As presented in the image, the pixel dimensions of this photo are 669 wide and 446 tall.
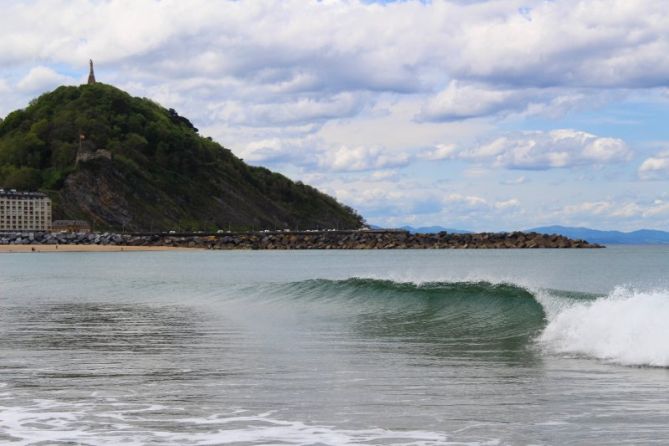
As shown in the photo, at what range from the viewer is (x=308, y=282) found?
49.9 metres

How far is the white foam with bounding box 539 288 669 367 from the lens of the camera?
19250 millimetres

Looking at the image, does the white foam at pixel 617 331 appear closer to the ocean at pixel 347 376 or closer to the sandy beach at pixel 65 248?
the ocean at pixel 347 376

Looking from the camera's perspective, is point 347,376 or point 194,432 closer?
point 194,432

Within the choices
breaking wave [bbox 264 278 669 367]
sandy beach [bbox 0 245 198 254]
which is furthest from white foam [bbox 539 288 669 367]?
sandy beach [bbox 0 245 198 254]

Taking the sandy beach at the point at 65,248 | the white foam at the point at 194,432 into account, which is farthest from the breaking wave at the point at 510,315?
the sandy beach at the point at 65,248

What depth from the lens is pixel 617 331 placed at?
68.9 feet

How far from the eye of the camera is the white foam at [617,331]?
63.2 ft

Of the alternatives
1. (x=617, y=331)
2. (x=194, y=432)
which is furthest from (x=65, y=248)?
(x=194, y=432)

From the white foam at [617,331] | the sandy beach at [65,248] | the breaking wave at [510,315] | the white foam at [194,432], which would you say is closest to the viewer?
the white foam at [194,432]

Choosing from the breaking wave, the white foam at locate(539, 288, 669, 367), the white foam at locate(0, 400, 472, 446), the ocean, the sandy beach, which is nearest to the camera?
the white foam at locate(0, 400, 472, 446)

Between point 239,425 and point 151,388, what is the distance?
3568 millimetres

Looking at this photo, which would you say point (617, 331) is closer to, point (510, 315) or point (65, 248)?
point (510, 315)

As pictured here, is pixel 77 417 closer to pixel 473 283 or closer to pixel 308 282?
pixel 473 283

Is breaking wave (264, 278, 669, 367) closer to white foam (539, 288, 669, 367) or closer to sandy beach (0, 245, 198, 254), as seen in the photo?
white foam (539, 288, 669, 367)
